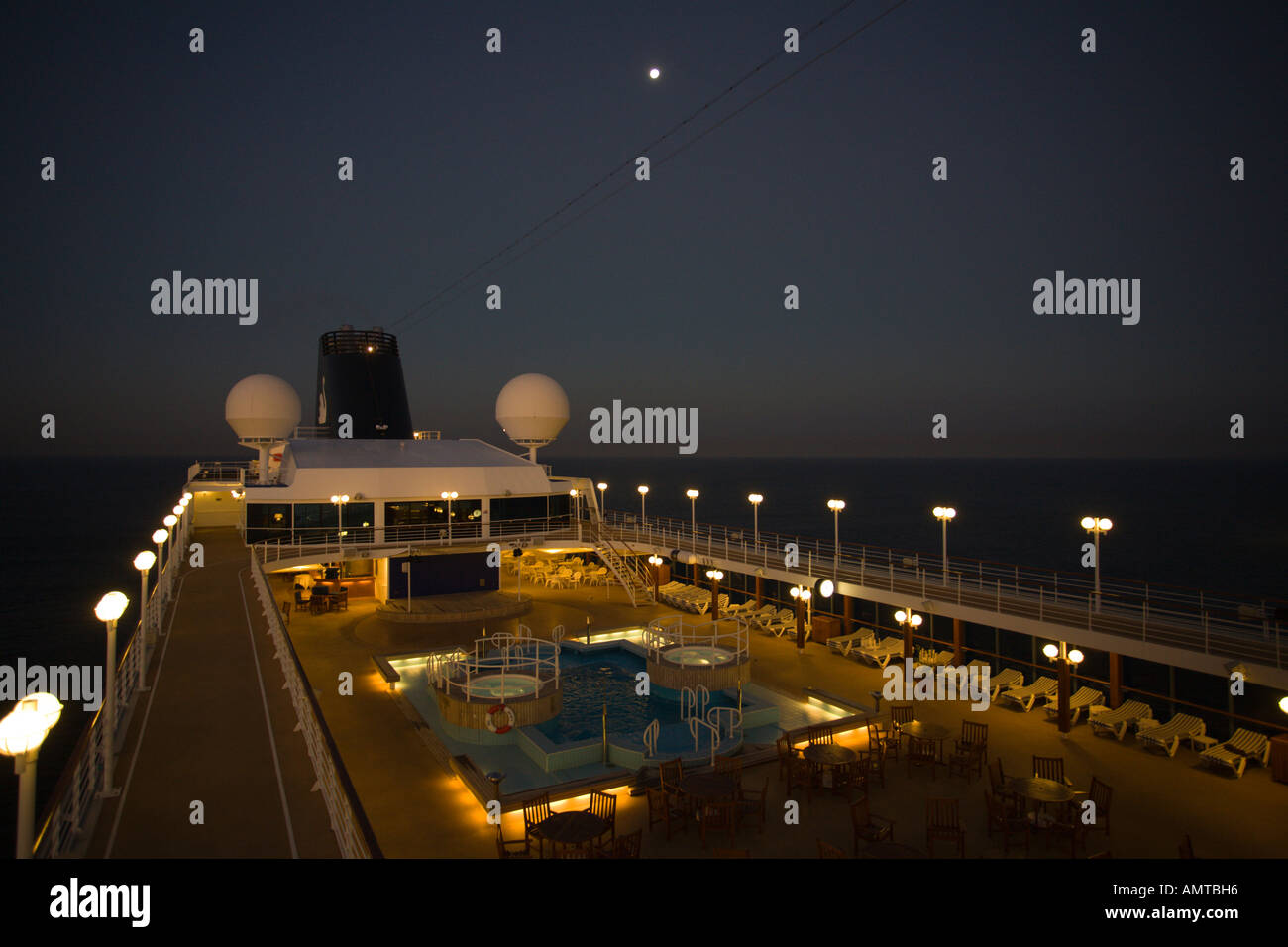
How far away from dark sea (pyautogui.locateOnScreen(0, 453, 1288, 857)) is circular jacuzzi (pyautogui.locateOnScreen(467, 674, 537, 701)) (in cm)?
902

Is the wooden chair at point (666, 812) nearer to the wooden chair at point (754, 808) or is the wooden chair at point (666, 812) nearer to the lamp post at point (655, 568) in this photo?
the wooden chair at point (754, 808)

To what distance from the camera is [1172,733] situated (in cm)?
1066

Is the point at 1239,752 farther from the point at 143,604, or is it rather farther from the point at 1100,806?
the point at 143,604

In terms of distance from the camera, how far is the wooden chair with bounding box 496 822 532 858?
7660mm

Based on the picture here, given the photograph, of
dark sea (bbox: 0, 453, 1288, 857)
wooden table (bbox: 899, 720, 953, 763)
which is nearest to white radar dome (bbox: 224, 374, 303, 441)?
dark sea (bbox: 0, 453, 1288, 857)

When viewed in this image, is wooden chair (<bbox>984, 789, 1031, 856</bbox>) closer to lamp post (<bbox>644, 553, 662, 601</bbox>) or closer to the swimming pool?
the swimming pool

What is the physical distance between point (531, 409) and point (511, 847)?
18881mm

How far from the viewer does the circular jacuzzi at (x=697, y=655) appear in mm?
13680

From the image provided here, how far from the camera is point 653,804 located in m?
8.90

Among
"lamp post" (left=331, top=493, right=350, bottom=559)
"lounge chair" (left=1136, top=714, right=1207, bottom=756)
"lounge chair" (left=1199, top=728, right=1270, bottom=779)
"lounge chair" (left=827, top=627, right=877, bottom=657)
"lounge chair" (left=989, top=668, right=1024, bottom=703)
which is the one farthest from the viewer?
"lamp post" (left=331, top=493, right=350, bottom=559)

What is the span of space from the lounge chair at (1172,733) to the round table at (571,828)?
8330mm

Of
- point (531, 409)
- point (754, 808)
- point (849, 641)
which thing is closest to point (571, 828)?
point (754, 808)
